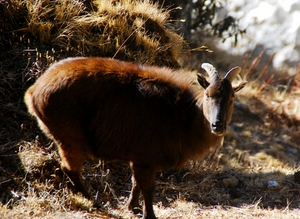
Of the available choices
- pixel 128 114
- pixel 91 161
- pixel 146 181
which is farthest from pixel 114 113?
pixel 91 161

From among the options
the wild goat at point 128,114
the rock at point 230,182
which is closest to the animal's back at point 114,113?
the wild goat at point 128,114

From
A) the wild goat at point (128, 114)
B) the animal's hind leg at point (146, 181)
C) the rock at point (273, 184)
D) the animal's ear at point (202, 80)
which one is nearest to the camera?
the wild goat at point (128, 114)

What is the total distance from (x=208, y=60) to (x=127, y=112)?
9.70m

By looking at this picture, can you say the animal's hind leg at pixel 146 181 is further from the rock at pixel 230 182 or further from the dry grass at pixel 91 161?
the rock at pixel 230 182

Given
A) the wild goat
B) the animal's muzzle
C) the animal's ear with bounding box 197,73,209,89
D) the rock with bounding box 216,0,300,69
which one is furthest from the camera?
the rock with bounding box 216,0,300,69

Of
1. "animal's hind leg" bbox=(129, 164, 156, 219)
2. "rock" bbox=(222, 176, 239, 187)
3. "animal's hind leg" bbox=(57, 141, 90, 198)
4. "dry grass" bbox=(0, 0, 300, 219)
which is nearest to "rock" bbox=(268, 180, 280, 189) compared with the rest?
"dry grass" bbox=(0, 0, 300, 219)

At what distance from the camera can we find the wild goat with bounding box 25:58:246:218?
5.79 m

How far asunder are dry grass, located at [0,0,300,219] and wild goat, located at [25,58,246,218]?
71 cm

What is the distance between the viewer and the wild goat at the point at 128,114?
579cm

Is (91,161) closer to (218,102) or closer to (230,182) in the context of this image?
(230,182)

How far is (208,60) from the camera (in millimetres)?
15250

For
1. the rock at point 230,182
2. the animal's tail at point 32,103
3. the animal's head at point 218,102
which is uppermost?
the animal's head at point 218,102

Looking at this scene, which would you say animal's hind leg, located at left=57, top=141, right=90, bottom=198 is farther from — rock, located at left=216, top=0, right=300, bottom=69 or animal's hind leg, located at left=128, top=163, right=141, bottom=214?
rock, located at left=216, top=0, right=300, bottom=69

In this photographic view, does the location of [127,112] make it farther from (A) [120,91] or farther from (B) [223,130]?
(B) [223,130]
